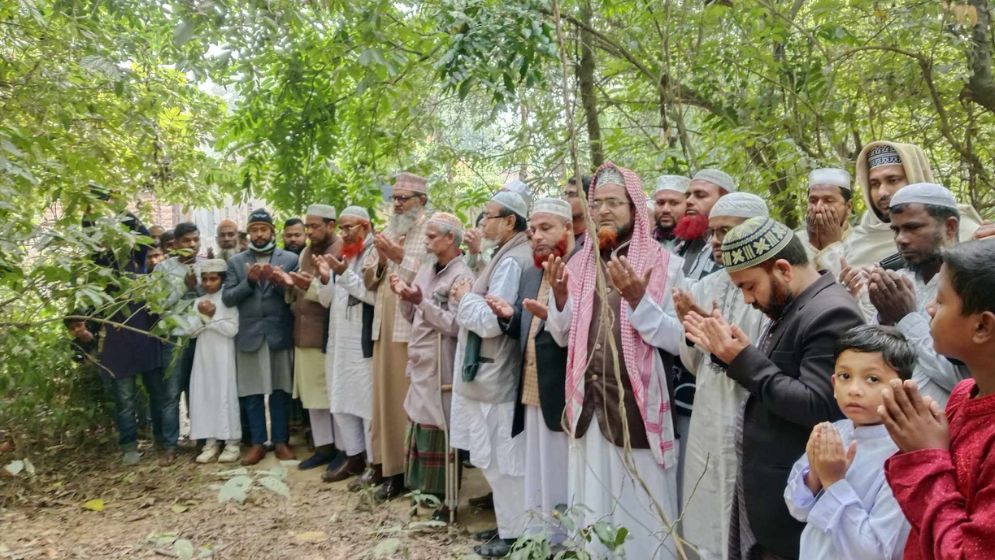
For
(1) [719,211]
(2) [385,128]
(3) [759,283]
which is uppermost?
(2) [385,128]

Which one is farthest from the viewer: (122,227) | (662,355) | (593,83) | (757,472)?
(593,83)

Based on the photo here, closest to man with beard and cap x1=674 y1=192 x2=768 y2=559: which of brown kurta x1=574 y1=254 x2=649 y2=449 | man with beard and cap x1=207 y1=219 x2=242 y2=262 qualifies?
brown kurta x1=574 y1=254 x2=649 y2=449

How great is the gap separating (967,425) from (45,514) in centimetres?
557

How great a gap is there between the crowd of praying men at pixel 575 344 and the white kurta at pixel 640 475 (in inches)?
0.4

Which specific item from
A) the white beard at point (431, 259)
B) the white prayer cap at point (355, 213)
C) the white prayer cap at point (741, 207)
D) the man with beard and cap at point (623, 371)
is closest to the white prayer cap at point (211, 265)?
the white prayer cap at point (355, 213)

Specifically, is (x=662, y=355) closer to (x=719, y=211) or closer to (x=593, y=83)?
(x=719, y=211)

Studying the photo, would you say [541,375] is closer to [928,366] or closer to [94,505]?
[928,366]

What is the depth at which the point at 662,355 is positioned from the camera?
11.6 feet

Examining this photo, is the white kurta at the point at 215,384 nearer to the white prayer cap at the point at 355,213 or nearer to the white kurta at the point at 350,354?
the white kurta at the point at 350,354

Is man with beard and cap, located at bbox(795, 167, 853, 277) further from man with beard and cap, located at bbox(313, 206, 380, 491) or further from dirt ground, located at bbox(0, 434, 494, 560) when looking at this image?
man with beard and cap, located at bbox(313, 206, 380, 491)

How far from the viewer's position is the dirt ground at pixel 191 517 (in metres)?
4.56

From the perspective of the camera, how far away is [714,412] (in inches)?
118

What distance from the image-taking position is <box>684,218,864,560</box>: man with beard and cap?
7.97 ft

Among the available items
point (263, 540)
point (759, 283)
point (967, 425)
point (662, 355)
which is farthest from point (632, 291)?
point (263, 540)
